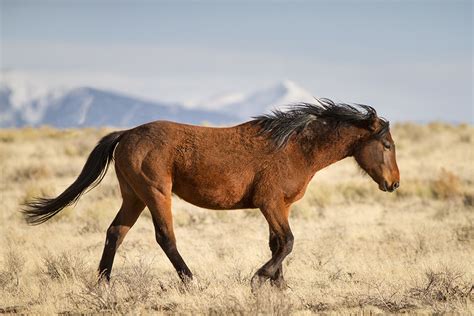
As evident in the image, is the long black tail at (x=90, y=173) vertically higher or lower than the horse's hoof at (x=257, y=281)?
higher

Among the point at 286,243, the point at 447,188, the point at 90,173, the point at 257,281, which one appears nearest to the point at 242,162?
the point at 286,243

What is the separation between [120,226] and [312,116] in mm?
2508

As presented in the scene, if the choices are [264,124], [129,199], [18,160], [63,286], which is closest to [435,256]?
[264,124]

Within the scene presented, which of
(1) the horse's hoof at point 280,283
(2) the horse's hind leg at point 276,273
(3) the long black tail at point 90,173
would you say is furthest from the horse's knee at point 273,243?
(3) the long black tail at point 90,173

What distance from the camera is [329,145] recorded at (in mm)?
7914

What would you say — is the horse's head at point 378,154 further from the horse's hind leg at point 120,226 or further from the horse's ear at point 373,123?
the horse's hind leg at point 120,226

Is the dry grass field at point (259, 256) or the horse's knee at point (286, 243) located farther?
the horse's knee at point (286, 243)

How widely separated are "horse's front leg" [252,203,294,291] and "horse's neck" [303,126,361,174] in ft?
2.36

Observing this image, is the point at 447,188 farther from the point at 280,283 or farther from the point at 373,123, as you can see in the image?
the point at 280,283

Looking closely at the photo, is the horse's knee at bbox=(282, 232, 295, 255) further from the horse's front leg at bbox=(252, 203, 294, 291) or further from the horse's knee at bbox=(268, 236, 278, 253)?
the horse's knee at bbox=(268, 236, 278, 253)

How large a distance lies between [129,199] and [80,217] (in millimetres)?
5337

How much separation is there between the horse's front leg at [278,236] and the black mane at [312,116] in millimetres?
869

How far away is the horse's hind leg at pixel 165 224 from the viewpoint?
291 inches

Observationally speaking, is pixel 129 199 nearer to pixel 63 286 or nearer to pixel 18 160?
pixel 63 286
